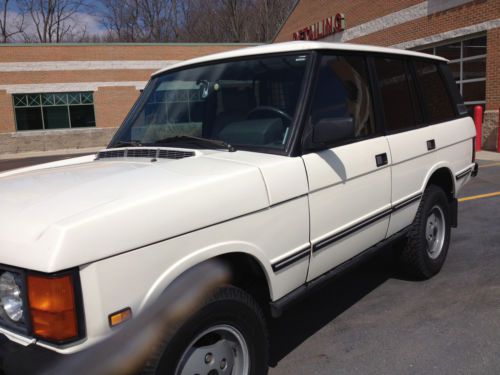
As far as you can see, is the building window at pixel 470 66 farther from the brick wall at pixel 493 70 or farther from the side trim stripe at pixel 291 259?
the side trim stripe at pixel 291 259

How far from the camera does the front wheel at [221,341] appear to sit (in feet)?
6.35

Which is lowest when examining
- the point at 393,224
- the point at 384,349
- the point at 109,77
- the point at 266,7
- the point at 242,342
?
the point at 384,349

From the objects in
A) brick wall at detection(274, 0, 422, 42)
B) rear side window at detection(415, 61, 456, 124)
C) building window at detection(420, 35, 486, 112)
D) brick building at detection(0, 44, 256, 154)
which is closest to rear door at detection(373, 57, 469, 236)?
rear side window at detection(415, 61, 456, 124)

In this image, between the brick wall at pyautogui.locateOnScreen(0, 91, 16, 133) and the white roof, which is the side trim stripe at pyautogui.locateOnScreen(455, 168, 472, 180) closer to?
the white roof

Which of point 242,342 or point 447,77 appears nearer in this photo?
point 242,342

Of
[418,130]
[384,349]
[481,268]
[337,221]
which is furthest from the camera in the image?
[481,268]

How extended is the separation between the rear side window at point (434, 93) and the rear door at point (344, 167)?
3.18 feet

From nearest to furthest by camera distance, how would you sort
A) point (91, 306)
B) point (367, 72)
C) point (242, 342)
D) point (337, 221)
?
point (91, 306) → point (242, 342) → point (337, 221) → point (367, 72)

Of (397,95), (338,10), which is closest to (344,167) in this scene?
(397,95)

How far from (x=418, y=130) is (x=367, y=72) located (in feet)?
2.51

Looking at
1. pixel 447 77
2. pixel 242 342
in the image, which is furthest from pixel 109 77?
pixel 242 342

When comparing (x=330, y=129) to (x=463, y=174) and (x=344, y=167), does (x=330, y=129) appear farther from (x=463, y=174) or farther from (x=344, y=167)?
(x=463, y=174)

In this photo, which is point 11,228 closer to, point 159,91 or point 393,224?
point 159,91

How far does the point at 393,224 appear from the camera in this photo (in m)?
3.60
